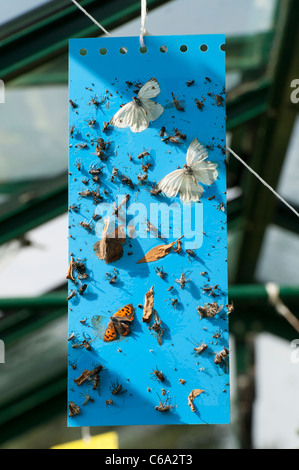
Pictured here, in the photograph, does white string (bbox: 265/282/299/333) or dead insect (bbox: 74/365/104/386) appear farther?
white string (bbox: 265/282/299/333)

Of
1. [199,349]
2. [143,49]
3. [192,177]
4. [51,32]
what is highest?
[51,32]

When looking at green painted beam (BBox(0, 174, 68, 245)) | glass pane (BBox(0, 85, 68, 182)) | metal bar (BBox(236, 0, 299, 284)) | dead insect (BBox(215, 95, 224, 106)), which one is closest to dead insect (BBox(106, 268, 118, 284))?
dead insect (BBox(215, 95, 224, 106))

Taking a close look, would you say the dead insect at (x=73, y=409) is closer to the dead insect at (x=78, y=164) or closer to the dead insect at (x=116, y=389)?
the dead insect at (x=116, y=389)

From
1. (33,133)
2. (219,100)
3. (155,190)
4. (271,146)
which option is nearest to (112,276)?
(155,190)

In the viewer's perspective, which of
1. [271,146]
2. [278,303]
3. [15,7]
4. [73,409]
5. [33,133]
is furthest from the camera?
[278,303]

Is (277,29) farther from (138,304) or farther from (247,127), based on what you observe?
(138,304)

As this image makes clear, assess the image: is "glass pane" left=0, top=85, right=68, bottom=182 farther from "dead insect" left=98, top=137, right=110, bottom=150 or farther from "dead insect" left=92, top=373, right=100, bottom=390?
"dead insect" left=92, top=373, right=100, bottom=390

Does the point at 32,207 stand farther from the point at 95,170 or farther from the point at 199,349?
the point at 199,349

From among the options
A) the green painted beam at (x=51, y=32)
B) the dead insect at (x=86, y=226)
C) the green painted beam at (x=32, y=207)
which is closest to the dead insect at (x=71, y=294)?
the dead insect at (x=86, y=226)
